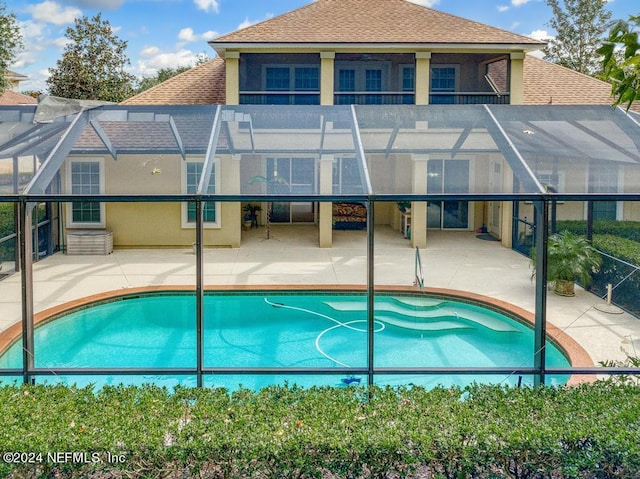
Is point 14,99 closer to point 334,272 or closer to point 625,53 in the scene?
point 334,272

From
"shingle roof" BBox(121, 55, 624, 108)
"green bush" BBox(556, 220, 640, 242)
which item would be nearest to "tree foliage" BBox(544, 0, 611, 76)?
"shingle roof" BBox(121, 55, 624, 108)

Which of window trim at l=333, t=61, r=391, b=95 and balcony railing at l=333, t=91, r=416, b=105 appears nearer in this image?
balcony railing at l=333, t=91, r=416, b=105

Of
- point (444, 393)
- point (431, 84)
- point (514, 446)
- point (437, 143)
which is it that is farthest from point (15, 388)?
point (431, 84)

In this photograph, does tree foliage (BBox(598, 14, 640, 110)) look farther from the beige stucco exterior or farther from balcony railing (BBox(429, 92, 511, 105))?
balcony railing (BBox(429, 92, 511, 105))

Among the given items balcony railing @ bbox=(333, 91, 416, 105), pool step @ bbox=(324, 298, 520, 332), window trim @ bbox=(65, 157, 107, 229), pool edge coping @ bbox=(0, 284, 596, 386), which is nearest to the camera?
pool edge coping @ bbox=(0, 284, 596, 386)

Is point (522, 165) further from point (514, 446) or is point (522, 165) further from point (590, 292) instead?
point (590, 292)

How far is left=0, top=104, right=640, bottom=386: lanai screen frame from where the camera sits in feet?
20.7

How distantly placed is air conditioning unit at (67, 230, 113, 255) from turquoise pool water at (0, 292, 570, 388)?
4.08 meters

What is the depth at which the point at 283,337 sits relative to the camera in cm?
1040

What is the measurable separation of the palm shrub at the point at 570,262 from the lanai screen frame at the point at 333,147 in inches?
120

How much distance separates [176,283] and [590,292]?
856 centimetres

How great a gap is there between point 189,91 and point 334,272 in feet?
28.6

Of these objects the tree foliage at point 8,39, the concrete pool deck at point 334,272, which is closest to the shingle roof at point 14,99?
the tree foliage at point 8,39

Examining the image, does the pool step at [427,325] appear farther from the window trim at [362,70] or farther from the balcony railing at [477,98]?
the window trim at [362,70]
